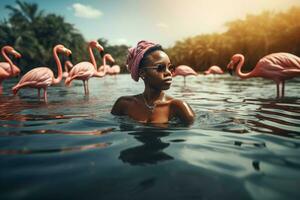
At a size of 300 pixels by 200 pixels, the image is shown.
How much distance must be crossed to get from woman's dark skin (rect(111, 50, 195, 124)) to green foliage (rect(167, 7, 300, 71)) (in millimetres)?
32439

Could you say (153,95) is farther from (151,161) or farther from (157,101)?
(151,161)

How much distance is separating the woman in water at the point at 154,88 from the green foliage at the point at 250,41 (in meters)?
32.5

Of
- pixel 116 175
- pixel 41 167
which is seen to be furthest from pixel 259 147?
pixel 41 167

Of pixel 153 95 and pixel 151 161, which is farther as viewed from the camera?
pixel 153 95

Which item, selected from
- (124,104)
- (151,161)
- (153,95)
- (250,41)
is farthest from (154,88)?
(250,41)

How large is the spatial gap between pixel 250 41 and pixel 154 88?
37713 mm

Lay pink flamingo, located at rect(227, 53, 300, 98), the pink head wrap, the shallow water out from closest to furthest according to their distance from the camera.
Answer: the shallow water
the pink head wrap
pink flamingo, located at rect(227, 53, 300, 98)

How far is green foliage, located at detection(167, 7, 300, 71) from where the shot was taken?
34.1m

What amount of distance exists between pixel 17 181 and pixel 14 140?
142 centimetres

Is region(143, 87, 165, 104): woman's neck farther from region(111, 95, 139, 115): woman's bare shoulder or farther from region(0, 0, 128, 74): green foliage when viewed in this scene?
region(0, 0, 128, 74): green foliage

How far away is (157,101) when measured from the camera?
396 centimetres

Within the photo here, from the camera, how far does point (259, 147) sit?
2924mm

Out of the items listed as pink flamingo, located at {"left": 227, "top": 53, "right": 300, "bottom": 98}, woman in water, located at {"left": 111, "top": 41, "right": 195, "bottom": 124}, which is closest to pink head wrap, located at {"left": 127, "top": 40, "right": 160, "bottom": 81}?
woman in water, located at {"left": 111, "top": 41, "right": 195, "bottom": 124}

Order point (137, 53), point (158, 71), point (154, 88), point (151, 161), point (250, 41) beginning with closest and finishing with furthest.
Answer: point (151, 161) → point (158, 71) → point (154, 88) → point (137, 53) → point (250, 41)
